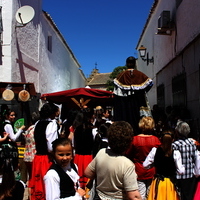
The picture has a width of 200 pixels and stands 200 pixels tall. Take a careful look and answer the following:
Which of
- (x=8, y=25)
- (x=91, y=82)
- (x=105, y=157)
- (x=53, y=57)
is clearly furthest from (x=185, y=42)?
(x=91, y=82)

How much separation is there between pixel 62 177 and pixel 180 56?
6.68 meters

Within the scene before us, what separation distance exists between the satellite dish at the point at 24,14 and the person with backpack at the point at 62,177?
7.58 meters

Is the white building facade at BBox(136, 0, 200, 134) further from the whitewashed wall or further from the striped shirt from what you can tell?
the striped shirt

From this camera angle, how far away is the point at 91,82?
4991 cm

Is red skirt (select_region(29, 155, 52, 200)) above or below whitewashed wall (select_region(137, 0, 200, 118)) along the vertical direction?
below

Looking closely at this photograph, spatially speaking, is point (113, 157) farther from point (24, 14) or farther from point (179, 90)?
point (24, 14)

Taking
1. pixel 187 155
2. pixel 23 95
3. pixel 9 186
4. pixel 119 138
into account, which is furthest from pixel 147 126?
pixel 23 95

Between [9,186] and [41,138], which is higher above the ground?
[41,138]

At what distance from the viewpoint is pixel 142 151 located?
3738mm

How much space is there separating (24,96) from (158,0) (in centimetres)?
763

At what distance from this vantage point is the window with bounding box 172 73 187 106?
7.68 m

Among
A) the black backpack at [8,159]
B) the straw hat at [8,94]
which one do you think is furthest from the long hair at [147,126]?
the straw hat at [8,94]

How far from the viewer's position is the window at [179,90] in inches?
302

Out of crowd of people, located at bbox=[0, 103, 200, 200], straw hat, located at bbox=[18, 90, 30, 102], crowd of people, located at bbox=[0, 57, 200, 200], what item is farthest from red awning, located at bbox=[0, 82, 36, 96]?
A: crowd of people, located at bbox=[0, 103, 200, 200]
